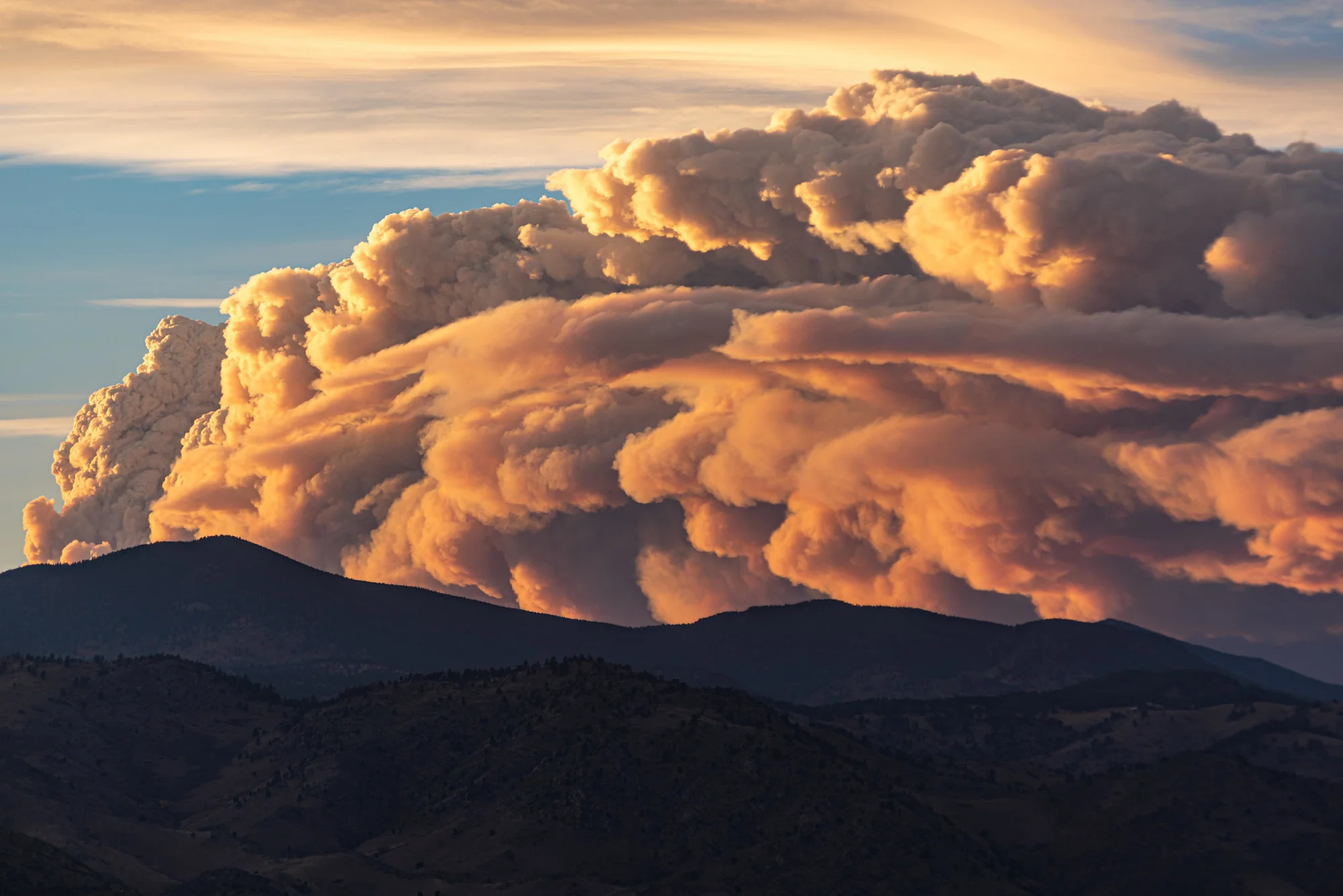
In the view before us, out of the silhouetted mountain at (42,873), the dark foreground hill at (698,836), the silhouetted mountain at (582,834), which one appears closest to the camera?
the silhouetted mountain at (42,873)

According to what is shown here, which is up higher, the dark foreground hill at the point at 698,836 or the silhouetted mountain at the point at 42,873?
the silhouetted mountain at the point at 42,873

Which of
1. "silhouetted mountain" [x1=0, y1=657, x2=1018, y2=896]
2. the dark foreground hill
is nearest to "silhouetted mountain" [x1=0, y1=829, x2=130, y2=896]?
the dark foreground hill

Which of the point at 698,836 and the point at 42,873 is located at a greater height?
the point at 42,873

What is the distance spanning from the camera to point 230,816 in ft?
646

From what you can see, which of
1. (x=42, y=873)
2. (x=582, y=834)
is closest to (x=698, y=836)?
(x=582, y=834)

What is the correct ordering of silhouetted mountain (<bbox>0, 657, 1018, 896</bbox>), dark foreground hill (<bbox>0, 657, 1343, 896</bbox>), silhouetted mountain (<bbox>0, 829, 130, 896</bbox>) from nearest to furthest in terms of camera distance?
silhouetted mountain (<bbox>0, 829, 130, 896</bbox>), silhouetted mountain (<bbox>0, 657, 1018, 896</bbox>), dark foreground hill (<bbox>0, 657, 1343, 896</bbox>)

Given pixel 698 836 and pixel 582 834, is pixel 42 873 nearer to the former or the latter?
pixel 582 834

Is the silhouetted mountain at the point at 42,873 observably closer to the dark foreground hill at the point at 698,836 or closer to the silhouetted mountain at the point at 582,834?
the dark foreground hill at the point at 698,836

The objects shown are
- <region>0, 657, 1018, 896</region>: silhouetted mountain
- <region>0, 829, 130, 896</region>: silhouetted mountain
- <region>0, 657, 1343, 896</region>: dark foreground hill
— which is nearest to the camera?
<region>0, 829, 130, 896</region>: silhouetted mountain

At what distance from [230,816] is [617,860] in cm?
4097

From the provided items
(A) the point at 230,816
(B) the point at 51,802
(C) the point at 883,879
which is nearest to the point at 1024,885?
(C) the point at 883,879

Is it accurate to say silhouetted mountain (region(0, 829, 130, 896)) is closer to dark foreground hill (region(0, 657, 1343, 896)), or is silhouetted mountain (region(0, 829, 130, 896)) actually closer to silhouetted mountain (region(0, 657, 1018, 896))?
dark foreground hill (region(0, 657, 1343, 896))

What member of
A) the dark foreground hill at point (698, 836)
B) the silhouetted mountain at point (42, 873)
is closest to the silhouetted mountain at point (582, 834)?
the dark foreground hill at point (698, 836)

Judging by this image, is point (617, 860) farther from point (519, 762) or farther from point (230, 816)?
point (230, 816)
